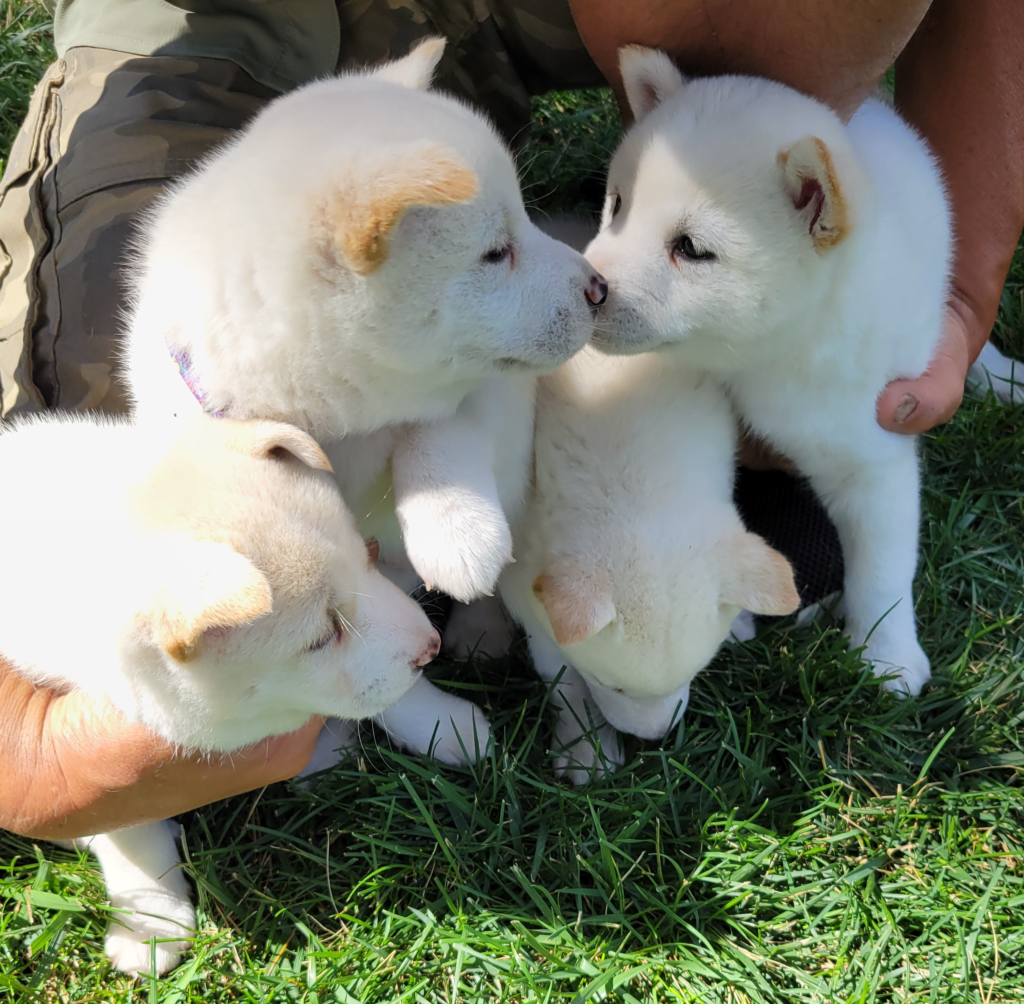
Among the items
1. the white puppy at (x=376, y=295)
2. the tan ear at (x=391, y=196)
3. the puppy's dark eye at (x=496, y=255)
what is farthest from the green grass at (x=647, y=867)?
the tan ear at (x=391, y=196)

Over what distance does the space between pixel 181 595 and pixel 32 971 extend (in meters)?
1.79

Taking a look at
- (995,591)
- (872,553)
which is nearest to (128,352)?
(872,553)

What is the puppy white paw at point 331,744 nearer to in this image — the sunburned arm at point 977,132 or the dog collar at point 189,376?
the dog collar at point 189,376

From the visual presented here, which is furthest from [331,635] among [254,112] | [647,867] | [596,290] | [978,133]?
[978,133]

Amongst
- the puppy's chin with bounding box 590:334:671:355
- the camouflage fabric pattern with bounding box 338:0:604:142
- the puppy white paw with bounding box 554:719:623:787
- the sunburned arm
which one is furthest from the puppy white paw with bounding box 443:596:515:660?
the camouflage fabric pattern with bounding box 338:0:604:142

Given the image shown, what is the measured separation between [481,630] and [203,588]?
167 cm

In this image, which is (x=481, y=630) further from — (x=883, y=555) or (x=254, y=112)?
(x=254, y=112)

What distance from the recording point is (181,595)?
160cm

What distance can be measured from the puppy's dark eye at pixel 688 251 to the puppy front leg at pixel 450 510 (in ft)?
2.53

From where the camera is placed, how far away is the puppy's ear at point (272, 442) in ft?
6.31

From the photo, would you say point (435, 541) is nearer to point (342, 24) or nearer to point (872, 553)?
point (872, 553)

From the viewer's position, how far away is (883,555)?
2.89 metres

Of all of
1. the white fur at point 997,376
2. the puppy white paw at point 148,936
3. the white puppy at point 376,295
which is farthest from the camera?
the white fur at point 997,376

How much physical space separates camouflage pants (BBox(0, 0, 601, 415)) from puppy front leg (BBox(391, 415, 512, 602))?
4.40 feet
